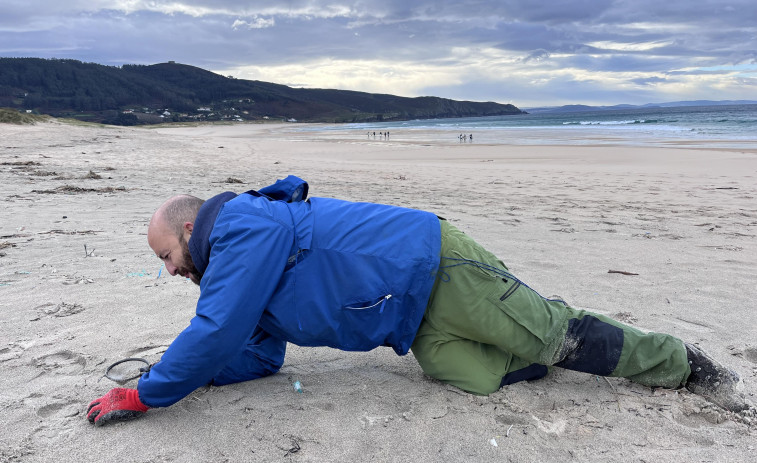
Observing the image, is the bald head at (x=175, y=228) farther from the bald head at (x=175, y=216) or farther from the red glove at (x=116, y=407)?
the red glove at (x=116, y=407)

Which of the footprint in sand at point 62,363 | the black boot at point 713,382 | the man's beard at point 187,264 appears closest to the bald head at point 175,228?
the man's beard at point 187,264

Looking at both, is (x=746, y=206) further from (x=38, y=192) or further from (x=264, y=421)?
(x=38, y=192)

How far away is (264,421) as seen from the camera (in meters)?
2.36

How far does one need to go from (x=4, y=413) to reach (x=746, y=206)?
9196 mm

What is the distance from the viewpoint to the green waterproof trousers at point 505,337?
2406 mm

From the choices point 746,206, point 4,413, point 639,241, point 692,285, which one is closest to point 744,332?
point 692,285

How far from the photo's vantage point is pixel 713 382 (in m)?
2.48

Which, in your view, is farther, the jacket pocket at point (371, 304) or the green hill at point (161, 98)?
the green hill at point (161, 98)

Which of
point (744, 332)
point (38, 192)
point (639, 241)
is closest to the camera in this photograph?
point (744, 332)

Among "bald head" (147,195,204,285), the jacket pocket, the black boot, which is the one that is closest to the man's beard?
"bald head" (147,195,204,285)

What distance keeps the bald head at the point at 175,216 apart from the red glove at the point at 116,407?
0.75 meters

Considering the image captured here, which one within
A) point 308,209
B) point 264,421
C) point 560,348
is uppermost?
point 308,209

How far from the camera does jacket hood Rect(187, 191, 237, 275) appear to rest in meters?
2.17

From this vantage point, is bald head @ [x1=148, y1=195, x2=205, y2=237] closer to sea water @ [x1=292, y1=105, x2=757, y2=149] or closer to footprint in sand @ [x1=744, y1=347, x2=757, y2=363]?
footprint in sand @ [x1=744, y1=347, x2=757, y2=363]
